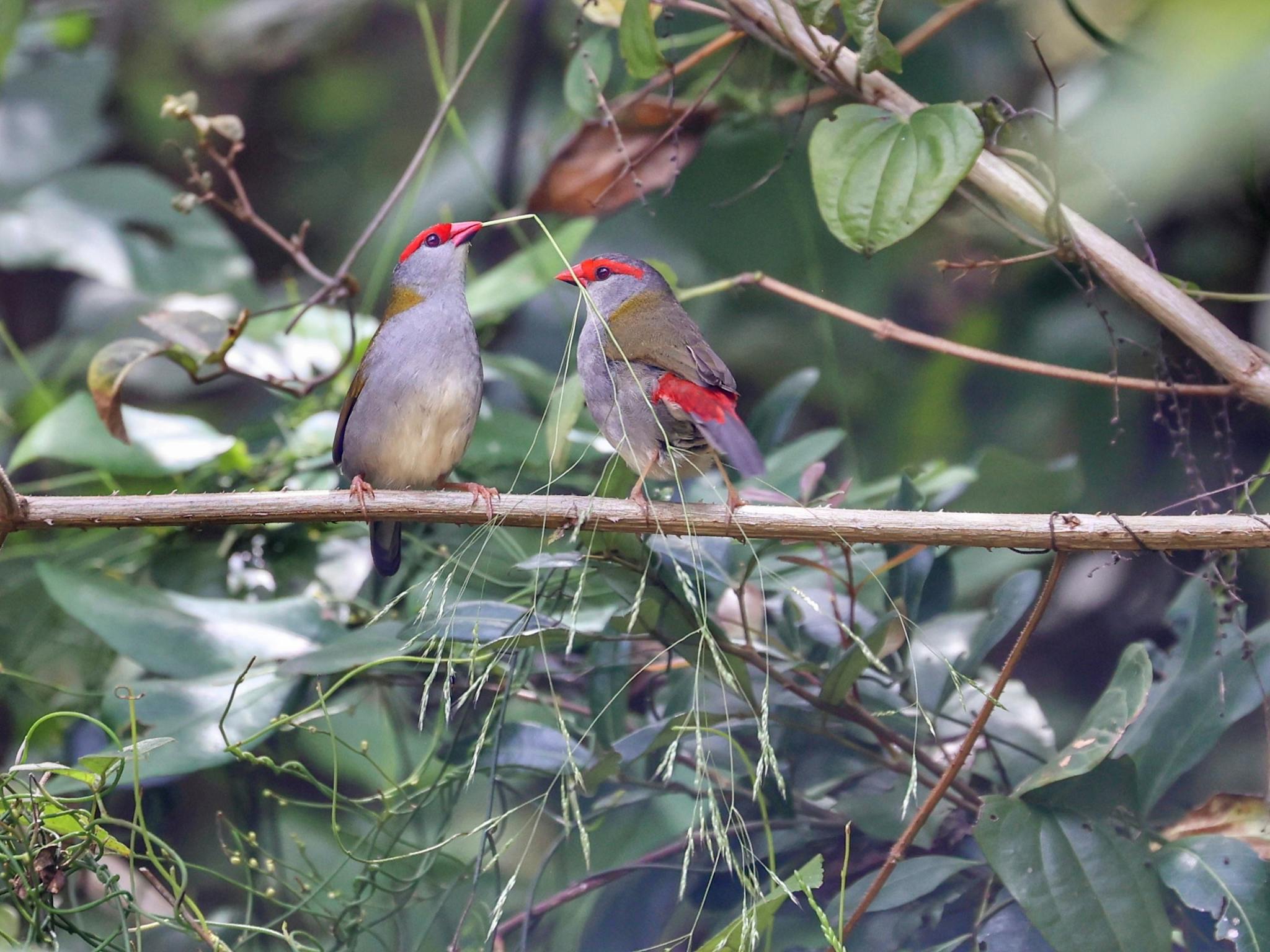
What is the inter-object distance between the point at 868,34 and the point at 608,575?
0.95 metres

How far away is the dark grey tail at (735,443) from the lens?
56.9 inches

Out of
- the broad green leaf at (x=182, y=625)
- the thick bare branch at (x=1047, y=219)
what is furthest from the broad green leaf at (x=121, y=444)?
the thick bare branch at (x=1047, y=219)

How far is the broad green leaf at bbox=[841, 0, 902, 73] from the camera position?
65.3 inches

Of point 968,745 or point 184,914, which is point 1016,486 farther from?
point 184,914

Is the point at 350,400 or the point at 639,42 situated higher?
the point at 639,42

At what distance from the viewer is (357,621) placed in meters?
2.42

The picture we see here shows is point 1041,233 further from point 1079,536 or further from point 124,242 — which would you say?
point 124,242

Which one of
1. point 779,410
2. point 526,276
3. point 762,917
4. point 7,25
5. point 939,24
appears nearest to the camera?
point 762,917

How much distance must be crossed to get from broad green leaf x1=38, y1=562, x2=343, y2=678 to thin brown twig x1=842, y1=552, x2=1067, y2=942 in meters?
1.19

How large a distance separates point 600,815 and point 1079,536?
3.16 ft

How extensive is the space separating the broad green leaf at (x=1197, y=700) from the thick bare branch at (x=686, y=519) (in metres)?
0.41

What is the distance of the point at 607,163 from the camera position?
2348 mm

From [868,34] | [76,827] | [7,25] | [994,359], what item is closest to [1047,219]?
[994,359]

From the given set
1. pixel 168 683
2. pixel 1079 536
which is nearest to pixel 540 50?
pixel 168 683
